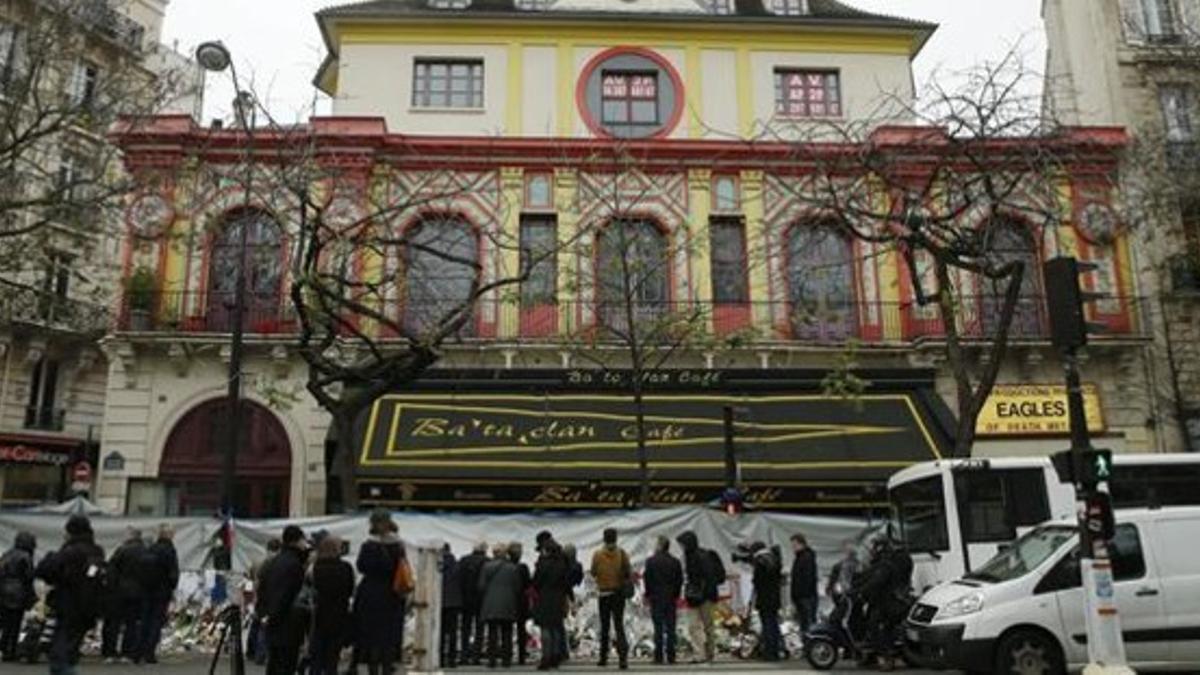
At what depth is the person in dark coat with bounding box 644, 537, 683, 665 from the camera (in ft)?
42.5

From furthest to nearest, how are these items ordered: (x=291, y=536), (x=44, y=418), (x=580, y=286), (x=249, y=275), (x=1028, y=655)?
(x=44, y=418) → (x=249, y=275) → (x=580, y=286) → (x=1028, y=655) → (x=291, y=536)

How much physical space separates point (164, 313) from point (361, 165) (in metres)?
5.29

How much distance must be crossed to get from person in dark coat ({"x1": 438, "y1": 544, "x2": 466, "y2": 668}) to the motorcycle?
450 cm

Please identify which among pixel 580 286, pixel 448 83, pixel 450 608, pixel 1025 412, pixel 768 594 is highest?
pixel 448 83

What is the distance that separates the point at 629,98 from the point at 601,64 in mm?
1123

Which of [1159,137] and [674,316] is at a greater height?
[1159,137]

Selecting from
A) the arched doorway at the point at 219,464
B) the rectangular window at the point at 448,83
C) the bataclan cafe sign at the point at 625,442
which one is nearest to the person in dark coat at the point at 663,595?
the bataclan cafe sign at the point at 625,442

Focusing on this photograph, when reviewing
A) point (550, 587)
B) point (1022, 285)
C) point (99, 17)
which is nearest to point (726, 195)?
point (1022, 285)

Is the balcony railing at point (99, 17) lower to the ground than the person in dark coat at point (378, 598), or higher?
higher

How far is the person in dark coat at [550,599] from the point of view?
41.1 feet

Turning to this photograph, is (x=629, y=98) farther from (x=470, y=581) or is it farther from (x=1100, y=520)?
(x=1100, y=520)

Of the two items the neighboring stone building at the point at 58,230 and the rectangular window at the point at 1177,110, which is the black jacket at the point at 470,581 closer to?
the neighboring stone building at the point at 58,230

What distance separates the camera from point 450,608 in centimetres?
1298

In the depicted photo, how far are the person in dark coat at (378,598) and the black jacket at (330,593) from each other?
0.50m
